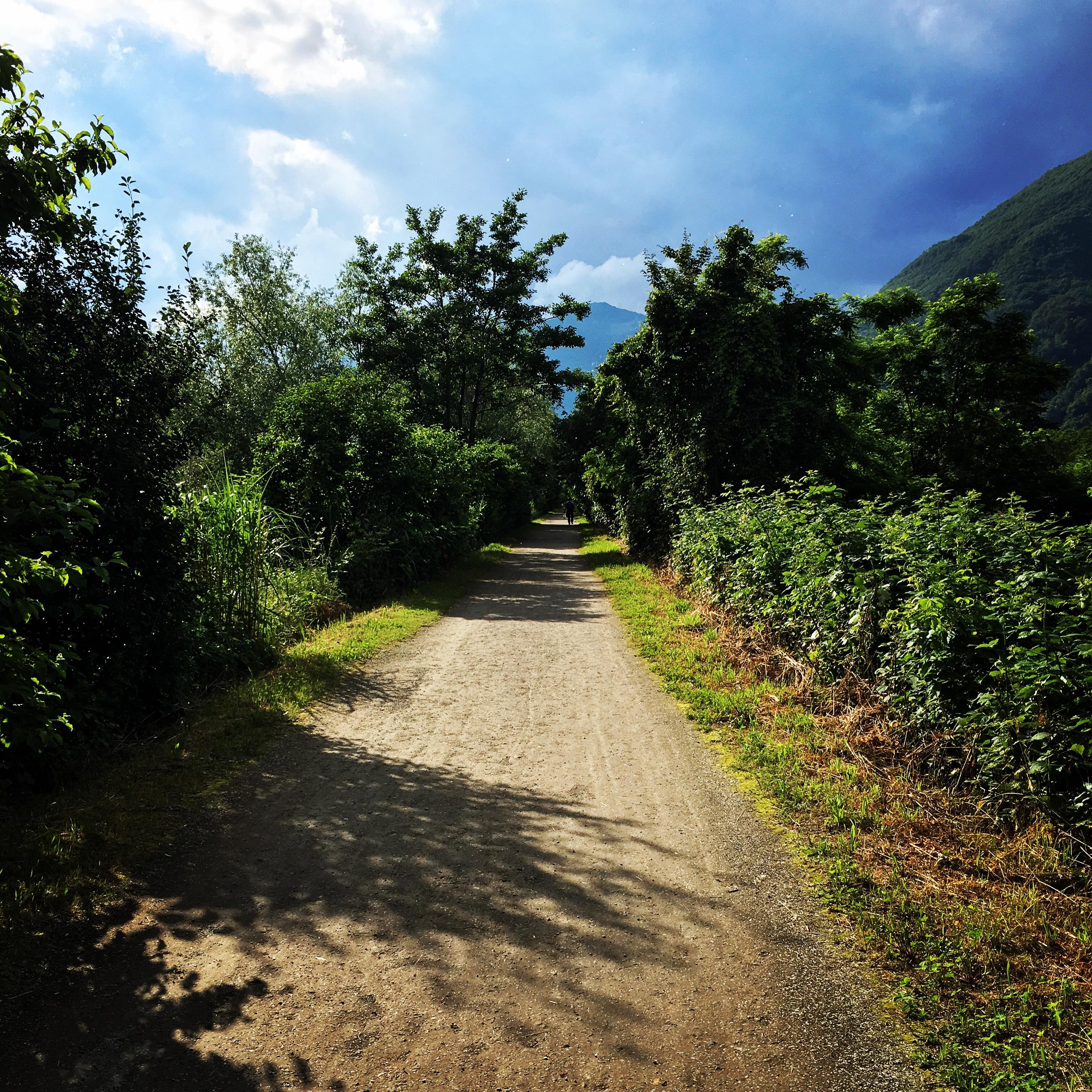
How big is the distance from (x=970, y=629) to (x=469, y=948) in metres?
3.52

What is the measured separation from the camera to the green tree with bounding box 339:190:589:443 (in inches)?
1133

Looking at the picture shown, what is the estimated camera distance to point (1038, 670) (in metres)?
3.57

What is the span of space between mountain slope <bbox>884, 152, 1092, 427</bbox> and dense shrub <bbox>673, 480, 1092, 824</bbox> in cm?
6803

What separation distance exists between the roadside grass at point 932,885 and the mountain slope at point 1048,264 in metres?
69.4

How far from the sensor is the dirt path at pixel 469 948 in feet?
7.47

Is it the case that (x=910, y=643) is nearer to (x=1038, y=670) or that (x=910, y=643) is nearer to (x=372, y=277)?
(x=1038, y=670)

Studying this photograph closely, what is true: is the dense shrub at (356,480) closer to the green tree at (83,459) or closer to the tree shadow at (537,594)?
the tree shadow at (537,594)

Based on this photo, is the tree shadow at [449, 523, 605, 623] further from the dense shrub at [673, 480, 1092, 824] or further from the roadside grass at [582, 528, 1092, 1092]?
the roadside grass at [582, 528, 1092, 1092]

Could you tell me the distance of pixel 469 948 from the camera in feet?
9.43

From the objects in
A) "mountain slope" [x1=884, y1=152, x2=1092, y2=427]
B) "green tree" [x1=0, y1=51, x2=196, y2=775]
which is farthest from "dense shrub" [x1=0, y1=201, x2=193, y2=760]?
"mountain slope" [x1=884, y1=152, x2=1092, y2=427]

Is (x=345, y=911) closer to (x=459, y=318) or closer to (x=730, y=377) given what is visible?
(x=730, y=377)

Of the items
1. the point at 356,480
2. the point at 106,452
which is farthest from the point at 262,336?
the point at 106,452

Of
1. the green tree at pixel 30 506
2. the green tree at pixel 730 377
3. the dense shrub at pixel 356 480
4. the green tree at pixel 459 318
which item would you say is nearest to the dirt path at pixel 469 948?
the green tree at pixel 30 506

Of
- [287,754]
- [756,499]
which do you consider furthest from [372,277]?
[287,754]
